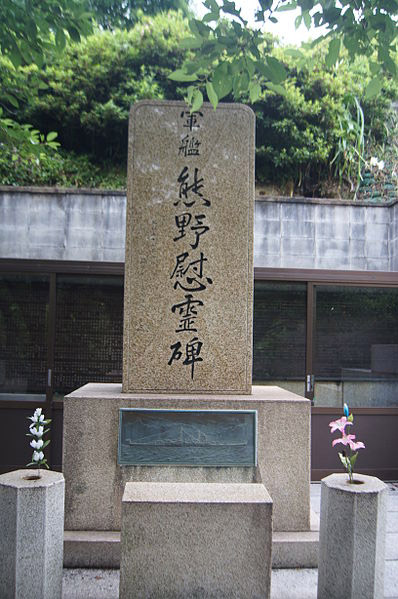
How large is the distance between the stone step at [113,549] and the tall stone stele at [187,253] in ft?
4.05

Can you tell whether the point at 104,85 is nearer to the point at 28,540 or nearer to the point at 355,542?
the point at 28,540

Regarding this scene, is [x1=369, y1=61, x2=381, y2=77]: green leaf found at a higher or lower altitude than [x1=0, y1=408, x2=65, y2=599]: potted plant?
higher

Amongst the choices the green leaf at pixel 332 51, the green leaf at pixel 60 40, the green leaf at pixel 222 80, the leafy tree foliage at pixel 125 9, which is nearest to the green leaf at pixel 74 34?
the green leaf at pixel 60 40

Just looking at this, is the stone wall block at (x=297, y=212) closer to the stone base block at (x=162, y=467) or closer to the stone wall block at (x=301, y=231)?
the stone wall block at (x=301, y=231)

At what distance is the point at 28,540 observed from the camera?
10.9ft

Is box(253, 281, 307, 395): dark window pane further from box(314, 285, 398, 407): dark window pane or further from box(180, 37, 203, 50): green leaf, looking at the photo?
box(180, 37, 203, 50): green leaf

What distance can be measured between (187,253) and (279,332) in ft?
10.0

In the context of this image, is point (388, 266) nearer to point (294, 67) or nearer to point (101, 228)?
point (101, 228)

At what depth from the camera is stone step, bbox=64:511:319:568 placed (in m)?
4.21

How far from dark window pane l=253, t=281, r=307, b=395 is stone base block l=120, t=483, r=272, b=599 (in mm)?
4316

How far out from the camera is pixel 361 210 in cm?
850

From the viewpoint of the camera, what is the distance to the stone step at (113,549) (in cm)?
421

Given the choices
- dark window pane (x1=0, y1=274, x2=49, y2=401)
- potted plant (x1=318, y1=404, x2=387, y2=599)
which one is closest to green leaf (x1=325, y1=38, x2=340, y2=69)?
potted plant (x1=318, y1=404, x2=387, y2=599)

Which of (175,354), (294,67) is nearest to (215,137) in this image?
(175,354)
